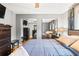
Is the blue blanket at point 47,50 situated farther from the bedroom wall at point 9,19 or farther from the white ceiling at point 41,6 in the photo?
the bedroom wall at point 9,19

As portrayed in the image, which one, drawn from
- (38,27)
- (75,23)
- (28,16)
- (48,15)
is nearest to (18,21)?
(28,16)

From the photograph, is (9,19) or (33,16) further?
(33,16)

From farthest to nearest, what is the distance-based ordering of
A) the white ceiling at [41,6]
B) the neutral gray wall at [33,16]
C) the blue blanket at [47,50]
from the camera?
the neutral gray wall at [33,16] < the white ceiling at [41,6] < the blue blanket at [47,50]

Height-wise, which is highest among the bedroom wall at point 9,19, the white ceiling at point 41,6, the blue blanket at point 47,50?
the white ceiling at point 41,6

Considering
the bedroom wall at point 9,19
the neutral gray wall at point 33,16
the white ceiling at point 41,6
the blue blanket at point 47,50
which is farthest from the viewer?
the neutral gray wall at point 33,16

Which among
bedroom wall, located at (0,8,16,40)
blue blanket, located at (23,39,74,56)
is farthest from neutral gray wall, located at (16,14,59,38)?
blue blanket, located at (23,39,74,56)

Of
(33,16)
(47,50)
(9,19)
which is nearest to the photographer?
(47,50)

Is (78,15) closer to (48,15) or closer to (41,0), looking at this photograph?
(48,15)

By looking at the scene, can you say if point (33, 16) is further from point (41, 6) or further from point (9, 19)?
point (41, 6)

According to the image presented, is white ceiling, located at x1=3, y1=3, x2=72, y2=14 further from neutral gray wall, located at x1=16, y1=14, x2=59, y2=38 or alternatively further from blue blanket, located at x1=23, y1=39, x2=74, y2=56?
blue blanket, located at x1=23, y1=39, x2=74, y2=56

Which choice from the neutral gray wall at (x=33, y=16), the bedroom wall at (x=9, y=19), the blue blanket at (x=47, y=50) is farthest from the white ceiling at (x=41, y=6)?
the blue blanket at (x=47, y=50)

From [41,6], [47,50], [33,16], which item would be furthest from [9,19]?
[47,50]

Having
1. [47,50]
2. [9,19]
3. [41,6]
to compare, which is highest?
[41,6]

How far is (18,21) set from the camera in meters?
8.36
